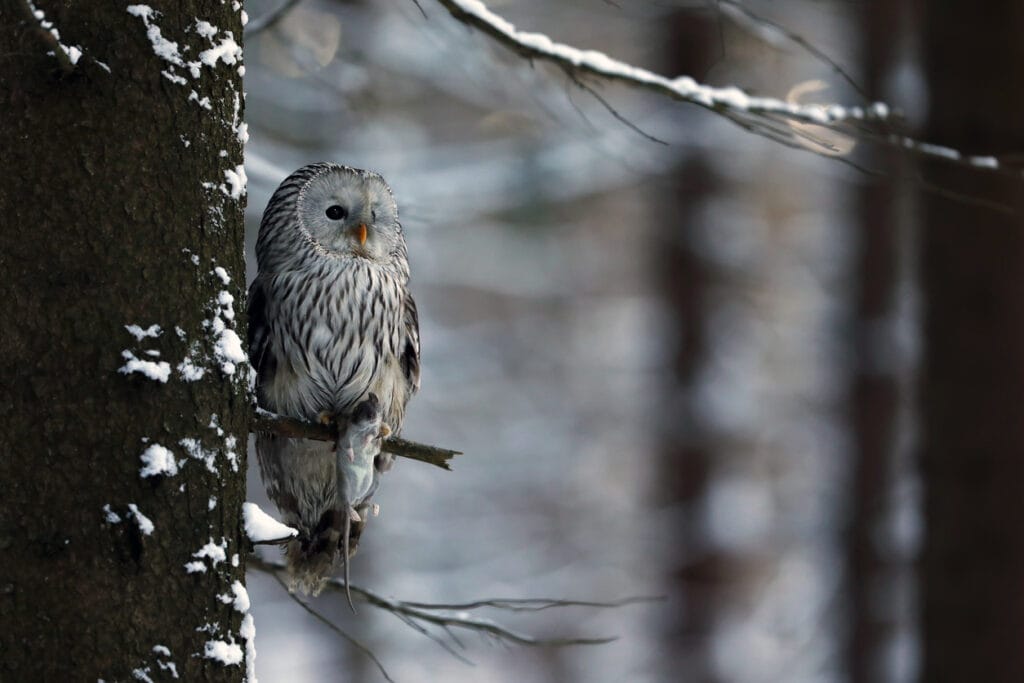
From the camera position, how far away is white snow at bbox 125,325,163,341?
207 centimetres

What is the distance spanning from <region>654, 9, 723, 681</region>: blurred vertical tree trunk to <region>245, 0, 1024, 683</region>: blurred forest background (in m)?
0.03

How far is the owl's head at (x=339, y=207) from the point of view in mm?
3223

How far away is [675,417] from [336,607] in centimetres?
437

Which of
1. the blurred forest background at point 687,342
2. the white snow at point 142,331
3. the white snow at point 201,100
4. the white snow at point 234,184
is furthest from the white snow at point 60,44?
the blurred forest background at point 687,342

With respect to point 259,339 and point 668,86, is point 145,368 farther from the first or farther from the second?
point 668,86

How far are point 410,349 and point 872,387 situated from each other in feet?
23.0

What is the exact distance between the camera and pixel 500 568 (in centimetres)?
1342

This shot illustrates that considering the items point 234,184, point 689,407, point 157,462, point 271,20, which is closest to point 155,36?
point 234,184

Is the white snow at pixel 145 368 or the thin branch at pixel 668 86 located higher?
the thin branch at pixel 668 86

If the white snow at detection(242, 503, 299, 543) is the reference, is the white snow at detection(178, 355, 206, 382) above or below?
above

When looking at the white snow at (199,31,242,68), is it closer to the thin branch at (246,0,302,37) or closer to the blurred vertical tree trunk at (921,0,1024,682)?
the thin branch at (246,0,302,37)

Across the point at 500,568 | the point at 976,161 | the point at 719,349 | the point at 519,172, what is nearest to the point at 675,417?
the point at 719,349

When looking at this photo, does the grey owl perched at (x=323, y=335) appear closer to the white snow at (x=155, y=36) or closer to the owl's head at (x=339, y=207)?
the owl's head at (x=339, y=207)

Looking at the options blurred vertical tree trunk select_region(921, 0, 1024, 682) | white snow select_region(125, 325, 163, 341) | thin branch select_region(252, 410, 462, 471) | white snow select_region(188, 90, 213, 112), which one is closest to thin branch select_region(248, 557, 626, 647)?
thin branch select_region(252, 410, 462, 471)
